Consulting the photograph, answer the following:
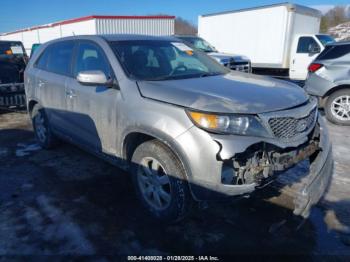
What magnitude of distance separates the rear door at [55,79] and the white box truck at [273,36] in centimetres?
867

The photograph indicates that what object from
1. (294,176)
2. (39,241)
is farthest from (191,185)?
(294,176)

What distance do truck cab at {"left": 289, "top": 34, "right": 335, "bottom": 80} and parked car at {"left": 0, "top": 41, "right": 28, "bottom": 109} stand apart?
29.3 ft

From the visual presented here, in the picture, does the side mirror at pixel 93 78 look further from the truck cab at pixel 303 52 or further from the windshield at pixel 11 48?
the truck cab at pixel 303 52

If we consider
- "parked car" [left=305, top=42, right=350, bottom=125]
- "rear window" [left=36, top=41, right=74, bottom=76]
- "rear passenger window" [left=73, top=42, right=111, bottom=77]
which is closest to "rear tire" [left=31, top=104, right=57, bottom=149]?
"rear window" [left=36, top=41, right=74, bottom=76]

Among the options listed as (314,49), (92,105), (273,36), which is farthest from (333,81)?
(273,36)

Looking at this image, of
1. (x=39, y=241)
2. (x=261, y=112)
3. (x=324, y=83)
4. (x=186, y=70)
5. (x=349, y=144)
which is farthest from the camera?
(x=324, y=83)

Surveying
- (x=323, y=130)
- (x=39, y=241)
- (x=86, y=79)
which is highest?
(x=86, y=79)

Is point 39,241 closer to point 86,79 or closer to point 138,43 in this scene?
point 86,79

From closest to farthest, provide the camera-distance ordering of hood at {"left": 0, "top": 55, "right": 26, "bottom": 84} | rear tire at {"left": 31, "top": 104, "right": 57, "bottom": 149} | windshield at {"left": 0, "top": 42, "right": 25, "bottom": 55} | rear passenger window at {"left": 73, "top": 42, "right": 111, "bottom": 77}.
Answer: rear passenger window at {"left": 73, "top": 42, "right": 111, "bottom": 77} → rear tire at {"left": 31, "top": 104, "right": 57, "bottom": 149} → hood at {"left": 0, "top": 55, "right": 26, "bottom": 84} → windshield at {"left": 0, "top": 42, "right": 25, "bottom": 55}

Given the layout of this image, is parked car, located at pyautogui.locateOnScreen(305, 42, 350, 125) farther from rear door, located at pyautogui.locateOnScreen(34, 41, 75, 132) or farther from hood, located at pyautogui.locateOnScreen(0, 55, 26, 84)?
hood, located at pyautogui.locateOnScreen(0, 55, 26, 84)

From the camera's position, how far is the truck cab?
10539 mm

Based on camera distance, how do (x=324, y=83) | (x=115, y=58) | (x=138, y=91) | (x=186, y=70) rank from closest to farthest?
Result: (x=138, y=91) < (x=115, y=58) < (x=186, y=70) < (x=324, y=83)

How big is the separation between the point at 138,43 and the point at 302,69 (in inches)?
343

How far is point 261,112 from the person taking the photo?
246 centimetres
